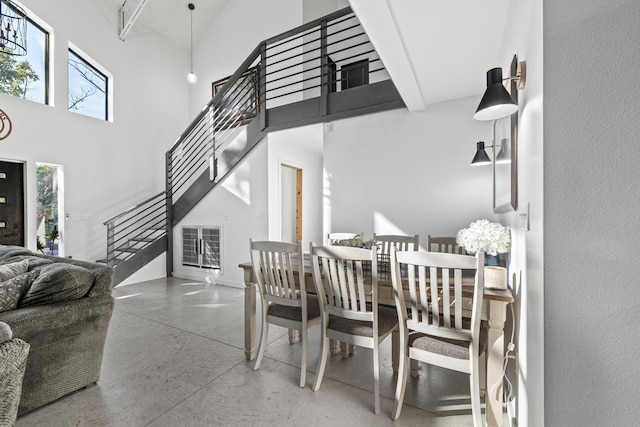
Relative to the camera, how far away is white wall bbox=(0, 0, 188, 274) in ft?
14.4

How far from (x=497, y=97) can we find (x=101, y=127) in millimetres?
6151

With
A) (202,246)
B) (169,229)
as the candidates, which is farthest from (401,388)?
(169,229)

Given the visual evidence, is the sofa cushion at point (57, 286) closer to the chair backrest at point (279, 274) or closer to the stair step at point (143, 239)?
the chair backrest at point (279, 274)

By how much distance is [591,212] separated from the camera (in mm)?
998

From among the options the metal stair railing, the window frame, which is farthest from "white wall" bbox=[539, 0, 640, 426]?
the window frame

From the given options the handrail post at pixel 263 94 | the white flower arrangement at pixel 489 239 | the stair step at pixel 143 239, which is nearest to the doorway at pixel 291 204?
the handrail post at pixel 263 94

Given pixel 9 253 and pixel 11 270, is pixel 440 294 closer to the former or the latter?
pixel 11 270

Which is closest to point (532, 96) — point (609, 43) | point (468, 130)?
point (609, 43)

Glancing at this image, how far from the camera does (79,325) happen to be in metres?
1.93

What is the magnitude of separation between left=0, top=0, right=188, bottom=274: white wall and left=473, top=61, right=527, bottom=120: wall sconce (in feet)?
19.2

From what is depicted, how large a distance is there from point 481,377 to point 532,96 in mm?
1731

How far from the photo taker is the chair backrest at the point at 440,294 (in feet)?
4.76

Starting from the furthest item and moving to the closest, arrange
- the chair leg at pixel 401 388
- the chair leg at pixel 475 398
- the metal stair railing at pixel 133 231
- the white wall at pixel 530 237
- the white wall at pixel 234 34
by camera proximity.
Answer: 1. the white wall at pixel 234 34
2. the metal stair railing at pixel 133 231
3. the chair leg at pixel 401 388
4. the chair leg at pixel 475 398
5. the white wall at pixel 530 237

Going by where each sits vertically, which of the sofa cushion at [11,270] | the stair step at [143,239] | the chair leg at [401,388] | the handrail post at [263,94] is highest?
the handrail post at [263,94]
